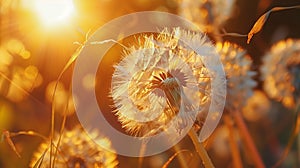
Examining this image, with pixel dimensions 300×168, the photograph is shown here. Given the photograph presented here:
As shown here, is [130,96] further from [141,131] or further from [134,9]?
[134,9]

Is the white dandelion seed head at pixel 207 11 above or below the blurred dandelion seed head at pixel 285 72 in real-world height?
above

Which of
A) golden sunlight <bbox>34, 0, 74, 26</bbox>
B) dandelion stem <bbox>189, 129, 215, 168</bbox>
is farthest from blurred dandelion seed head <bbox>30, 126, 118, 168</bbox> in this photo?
golden sunlight <bbox>34, 0, 74, 26</bbox>

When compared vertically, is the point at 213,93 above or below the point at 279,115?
below

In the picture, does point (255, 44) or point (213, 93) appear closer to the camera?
point (213, 93)

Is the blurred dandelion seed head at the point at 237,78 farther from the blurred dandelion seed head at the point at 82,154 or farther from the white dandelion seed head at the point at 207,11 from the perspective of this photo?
the blurred dandelion seed head at the point at 82,154

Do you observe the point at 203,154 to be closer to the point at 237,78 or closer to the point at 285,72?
the point at 237,78

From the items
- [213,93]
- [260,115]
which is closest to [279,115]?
[260,115]

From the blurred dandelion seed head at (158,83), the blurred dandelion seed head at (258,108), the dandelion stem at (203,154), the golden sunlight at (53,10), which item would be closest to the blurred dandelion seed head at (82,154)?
the blurred dandelion seed head at (158,83)
